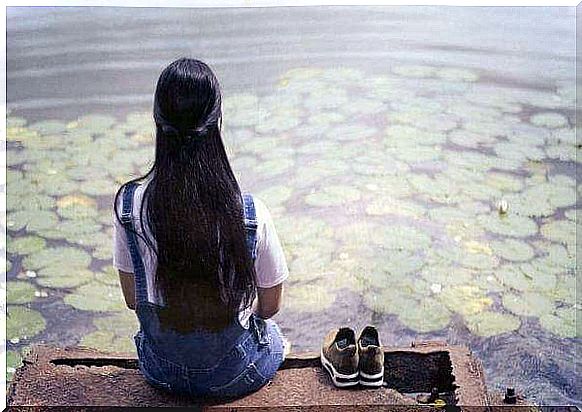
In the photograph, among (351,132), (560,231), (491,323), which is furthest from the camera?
(351,132)

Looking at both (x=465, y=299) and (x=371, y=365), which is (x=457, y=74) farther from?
(x=371, y=365)

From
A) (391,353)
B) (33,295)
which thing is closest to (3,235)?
(33,295)

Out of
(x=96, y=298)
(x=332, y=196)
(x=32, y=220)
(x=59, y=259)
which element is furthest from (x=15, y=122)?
(x=332, y=196)

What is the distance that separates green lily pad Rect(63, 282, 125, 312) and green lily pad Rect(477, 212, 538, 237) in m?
0.87

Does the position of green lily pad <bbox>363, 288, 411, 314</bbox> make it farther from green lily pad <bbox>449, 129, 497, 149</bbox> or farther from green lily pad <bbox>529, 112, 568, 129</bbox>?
green lily pad <bbox>529, 112, 568, 129</bbox>

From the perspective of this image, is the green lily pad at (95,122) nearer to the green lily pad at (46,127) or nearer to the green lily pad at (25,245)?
the green lily pad at (46,127)

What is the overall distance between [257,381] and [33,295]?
690mm

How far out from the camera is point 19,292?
6.57ft

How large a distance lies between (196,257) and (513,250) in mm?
982

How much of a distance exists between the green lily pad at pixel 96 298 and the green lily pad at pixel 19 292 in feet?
0.25

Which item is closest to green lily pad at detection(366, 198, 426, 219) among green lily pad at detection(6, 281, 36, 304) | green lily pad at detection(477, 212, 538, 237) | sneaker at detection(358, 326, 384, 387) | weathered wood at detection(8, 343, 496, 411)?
green lily pad at detection(477, 212, 538, 237)

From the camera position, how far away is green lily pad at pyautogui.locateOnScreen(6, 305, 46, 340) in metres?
1.91

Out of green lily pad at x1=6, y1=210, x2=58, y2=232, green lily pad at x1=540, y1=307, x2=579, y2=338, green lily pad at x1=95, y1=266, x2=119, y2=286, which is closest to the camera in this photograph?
green lily pad at x1=540, y1=307, x2=579, y2=338

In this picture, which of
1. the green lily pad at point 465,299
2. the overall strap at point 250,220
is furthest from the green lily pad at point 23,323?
the green lily pad at point 465,299
